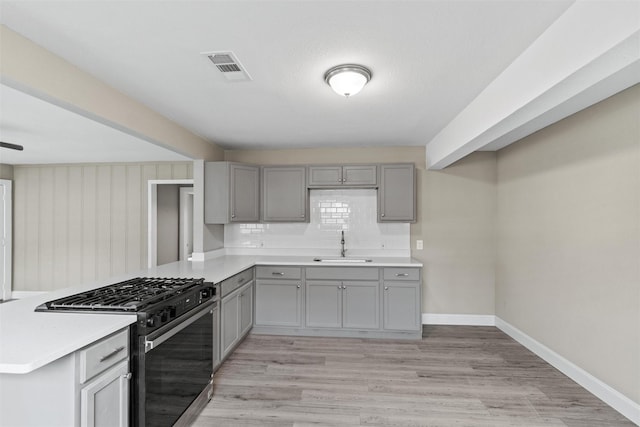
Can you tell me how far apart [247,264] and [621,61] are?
335 cm

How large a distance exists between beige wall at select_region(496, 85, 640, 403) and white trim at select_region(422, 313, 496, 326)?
1.31 feet

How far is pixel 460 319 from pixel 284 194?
2.88 meters

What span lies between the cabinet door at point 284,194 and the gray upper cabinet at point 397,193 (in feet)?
3.36

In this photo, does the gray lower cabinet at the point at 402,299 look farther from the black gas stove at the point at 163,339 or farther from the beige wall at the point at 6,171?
the beige wall at the point at 6,171

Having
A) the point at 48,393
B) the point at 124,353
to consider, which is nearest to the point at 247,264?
the point at 124,353

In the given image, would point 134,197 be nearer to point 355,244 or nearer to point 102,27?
point 355,244

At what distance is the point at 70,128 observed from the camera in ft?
11.3

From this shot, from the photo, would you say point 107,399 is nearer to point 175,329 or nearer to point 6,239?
point 175,329

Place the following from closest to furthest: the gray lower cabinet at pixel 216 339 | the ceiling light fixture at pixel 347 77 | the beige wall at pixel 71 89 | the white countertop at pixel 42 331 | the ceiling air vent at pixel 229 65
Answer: the white countertop at pixel 42 331 < the beige wall at pixel 71 89 < the ceiling air vent at pixel 229 65 < the ceiling light fixture at pixel 347 77 < the gray lower cabinet at pixel 216 339

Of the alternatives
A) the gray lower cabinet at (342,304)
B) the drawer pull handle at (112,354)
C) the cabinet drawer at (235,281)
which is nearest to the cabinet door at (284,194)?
the cabinet drawer at (235,281)

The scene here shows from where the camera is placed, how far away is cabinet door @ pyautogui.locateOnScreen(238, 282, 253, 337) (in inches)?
135

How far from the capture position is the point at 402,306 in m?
3.70

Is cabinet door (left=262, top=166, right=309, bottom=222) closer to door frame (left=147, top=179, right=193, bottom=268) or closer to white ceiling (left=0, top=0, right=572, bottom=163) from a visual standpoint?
white ceiling (left=0, top=0, right=572, bottom=163)

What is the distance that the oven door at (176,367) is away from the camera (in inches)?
67.3
